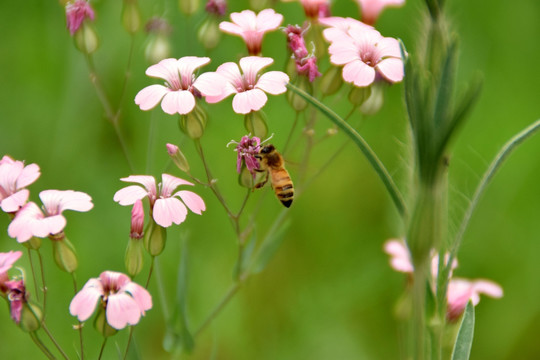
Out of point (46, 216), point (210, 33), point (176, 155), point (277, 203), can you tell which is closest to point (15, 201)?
point (46, 216)

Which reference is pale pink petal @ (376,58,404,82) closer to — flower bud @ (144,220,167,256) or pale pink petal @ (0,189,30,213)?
flower bud @ (144,220,167,256)

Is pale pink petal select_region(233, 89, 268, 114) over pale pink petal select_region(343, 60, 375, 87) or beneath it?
beneath

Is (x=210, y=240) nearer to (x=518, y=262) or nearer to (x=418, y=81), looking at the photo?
(x=518, y=262)

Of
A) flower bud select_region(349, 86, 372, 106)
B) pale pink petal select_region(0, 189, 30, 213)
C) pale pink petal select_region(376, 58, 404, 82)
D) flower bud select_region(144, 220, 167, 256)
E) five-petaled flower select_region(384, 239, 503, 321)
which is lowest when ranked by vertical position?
five-petaled flower select_region(384, 239, 503, 321)

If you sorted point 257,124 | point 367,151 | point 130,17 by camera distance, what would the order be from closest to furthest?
point 367,151, point 257,124, point 130,17

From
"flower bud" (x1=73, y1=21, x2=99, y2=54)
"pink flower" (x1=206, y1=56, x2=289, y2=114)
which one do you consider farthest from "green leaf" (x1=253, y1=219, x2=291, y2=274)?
"flower bud" (x1=73, y1=21, x2=99, y2=54)

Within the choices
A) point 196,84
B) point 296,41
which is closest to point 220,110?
point 296,41

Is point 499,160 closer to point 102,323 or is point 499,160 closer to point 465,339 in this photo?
point 465,339
